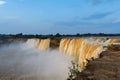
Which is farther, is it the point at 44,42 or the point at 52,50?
the point at 44,42

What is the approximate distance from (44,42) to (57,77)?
103ft

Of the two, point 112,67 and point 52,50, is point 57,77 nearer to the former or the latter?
point 112,67

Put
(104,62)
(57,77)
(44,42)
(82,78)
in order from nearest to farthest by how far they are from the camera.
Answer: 1. (82,78)
2. (104,62)
3. (57,77)
4. (44,42)

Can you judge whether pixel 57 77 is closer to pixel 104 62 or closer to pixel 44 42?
pixel 104 62

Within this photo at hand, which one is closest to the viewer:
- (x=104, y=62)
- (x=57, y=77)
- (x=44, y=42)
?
(x=104, y=62)

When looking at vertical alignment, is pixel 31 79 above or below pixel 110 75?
below

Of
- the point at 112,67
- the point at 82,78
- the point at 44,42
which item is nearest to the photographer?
the point at 82,78

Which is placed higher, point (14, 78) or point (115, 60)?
point (115, 60)

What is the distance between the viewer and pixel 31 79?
108 ft

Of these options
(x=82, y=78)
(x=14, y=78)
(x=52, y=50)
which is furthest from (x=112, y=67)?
(x=52, y=50)

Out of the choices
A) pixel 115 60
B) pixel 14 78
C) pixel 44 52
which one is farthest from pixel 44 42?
pixel 115 60

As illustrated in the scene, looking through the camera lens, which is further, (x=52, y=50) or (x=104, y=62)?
(x=52, y=50)

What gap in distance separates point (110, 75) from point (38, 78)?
2336 centimetres

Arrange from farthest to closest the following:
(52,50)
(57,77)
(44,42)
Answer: (44,42), (52,50), (57,77)
